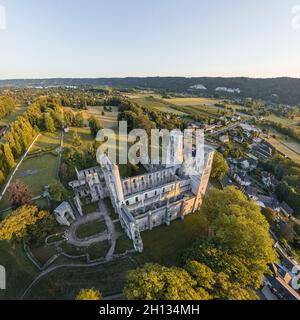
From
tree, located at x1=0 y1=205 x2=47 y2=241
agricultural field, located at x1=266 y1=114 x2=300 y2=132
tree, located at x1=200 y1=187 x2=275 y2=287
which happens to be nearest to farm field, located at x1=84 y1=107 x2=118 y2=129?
tree, located at x1=0 y1=205 x2=47 y2=241

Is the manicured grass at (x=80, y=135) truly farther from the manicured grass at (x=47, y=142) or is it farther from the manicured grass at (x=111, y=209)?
the manicured grass at (x=111, y=209)

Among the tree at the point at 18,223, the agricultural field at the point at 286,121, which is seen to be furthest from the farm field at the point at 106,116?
the agricultural field at the point at 286,121

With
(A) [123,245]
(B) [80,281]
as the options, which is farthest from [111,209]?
(B) [80,281]

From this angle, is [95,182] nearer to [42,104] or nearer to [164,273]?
[164,273]

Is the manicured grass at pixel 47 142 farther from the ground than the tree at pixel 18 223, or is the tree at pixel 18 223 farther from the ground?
the manicured grass at pixel 47 142

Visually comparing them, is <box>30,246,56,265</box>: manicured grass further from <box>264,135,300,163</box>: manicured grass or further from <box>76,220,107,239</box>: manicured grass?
<box>264,135,300,163</box>: manicured grass

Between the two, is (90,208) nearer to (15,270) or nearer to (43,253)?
(43,253)
